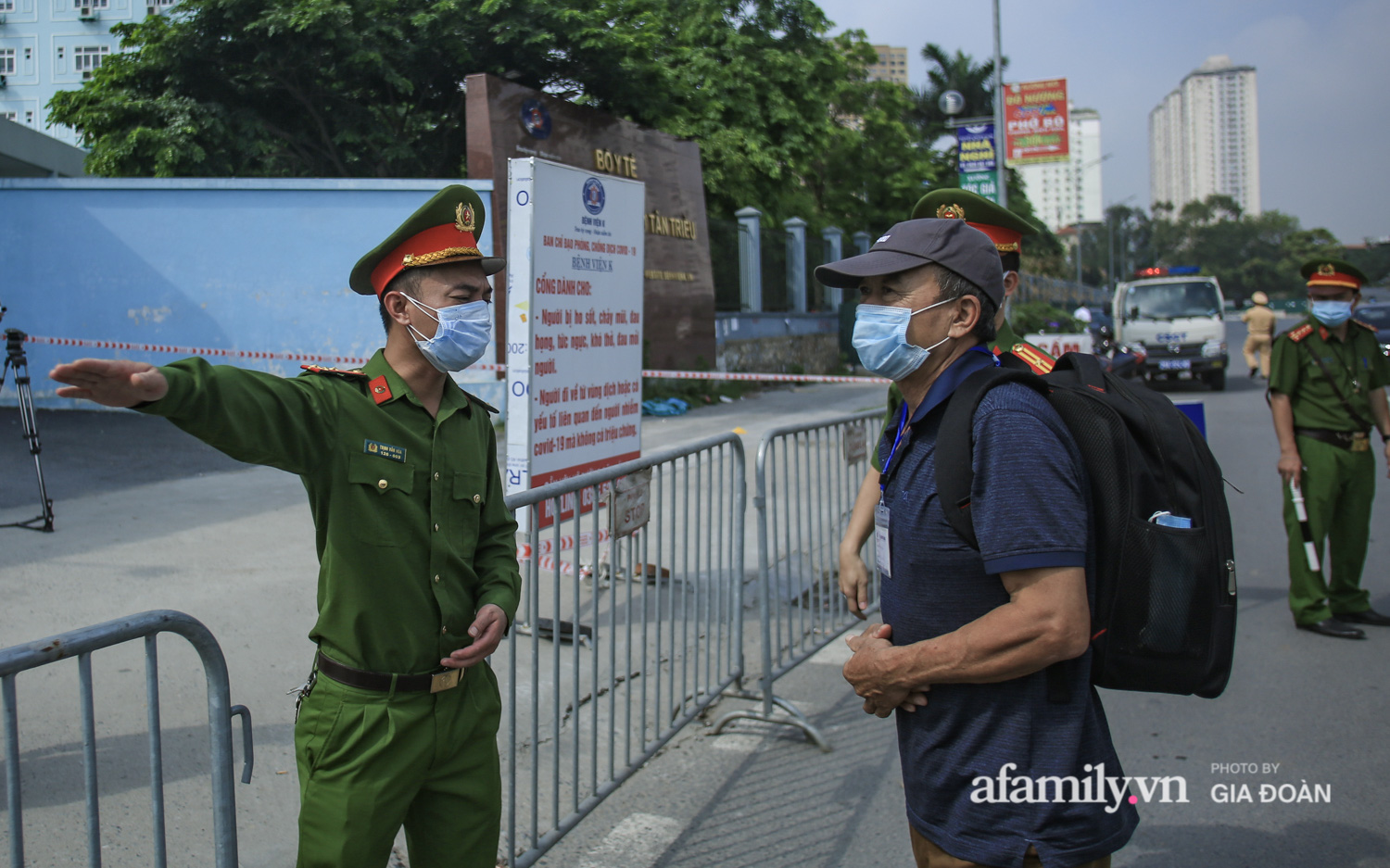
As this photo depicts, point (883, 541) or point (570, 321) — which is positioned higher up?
→ point (570, 321)

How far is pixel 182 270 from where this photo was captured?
13984 millimetres

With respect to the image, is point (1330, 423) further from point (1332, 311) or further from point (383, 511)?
point (383, 511)

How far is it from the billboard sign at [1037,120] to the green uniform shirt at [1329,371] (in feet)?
56.4

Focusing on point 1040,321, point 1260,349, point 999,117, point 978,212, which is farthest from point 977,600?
point 1040,321

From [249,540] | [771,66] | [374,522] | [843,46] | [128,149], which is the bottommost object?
[249,540]

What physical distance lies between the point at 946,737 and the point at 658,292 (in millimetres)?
15024

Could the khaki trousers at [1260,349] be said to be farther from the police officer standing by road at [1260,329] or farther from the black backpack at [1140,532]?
the black backpack at [1140,532]

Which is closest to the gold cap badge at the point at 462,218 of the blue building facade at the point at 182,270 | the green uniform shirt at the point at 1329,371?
the green uniform shirt at the point at 1329,371

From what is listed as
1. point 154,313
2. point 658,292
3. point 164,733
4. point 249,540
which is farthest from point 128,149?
point 164,733

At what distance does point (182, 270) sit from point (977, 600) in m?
14.4

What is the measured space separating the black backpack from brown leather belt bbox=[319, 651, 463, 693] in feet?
3.64

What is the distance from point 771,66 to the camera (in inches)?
977

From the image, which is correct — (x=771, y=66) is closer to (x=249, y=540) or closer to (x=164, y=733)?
(x=249, y=540)

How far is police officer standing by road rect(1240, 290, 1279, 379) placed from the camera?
1883 centimetres
